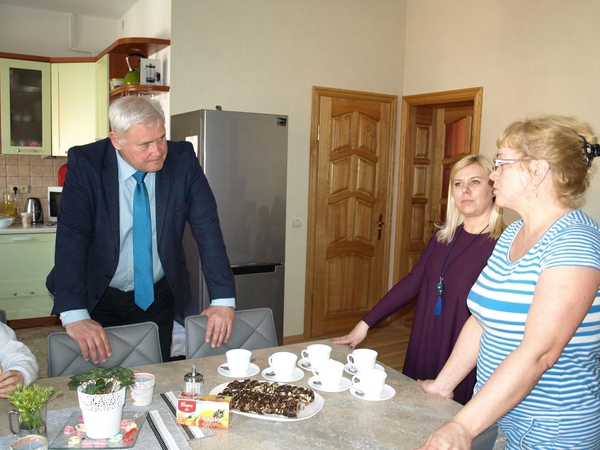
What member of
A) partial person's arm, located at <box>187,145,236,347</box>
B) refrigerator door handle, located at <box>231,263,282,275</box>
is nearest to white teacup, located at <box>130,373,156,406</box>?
partial person's arm, located at <box>187,145,236,347</box>

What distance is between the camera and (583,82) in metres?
3.64

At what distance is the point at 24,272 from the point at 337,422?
4.21 meters

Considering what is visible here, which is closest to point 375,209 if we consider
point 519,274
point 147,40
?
point 147,40

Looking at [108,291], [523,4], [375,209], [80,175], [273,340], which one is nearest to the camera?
[80,175]

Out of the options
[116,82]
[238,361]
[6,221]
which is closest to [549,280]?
[238,361]

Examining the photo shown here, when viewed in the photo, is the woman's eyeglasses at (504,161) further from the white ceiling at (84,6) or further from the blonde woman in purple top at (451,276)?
the white ceiling at (84,6)

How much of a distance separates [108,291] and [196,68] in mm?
2501

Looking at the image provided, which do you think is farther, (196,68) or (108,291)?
(196,68)

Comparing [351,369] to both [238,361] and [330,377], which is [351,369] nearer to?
[330,377]

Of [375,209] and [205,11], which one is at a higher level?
[205,11]

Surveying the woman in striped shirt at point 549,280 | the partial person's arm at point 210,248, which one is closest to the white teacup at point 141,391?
the partial person's arm at point 210,248

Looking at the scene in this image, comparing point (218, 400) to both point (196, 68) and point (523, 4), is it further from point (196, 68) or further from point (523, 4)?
point (523, 4)

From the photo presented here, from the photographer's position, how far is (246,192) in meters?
3.93

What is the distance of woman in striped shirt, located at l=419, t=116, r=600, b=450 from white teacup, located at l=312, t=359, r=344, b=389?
1.34 ft
